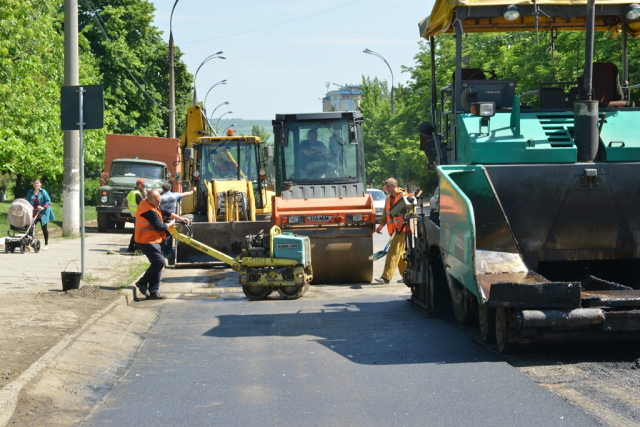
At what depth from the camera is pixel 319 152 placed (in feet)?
49.4

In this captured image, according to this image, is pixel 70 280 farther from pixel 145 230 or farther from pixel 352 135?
pixel 352 135

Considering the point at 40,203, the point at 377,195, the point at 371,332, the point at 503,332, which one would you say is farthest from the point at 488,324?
the point at 377,195

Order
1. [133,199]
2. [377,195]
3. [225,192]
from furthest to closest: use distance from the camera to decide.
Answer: [377,195], [133,199], [225,192]

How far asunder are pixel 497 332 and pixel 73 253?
1230 centimetres

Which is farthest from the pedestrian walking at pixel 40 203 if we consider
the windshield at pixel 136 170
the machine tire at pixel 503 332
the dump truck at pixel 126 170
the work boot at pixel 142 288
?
the machine tire at pixel 503 332

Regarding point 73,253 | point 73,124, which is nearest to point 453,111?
point 73,124

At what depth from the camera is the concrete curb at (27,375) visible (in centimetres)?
570

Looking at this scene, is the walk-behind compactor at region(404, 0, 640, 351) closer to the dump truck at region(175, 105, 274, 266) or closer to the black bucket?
the black bucket

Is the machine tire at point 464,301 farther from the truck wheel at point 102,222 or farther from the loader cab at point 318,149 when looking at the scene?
the truck wheel at point 102,222

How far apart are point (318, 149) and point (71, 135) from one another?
26.7 ft

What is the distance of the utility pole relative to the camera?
20453 mm

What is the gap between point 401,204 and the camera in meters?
13.7

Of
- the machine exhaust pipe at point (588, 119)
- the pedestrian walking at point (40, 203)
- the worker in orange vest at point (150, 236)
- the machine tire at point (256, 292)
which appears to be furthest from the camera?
the pedestrian walking at point (40, 203)

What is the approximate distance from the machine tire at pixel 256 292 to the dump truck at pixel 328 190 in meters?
1.45
